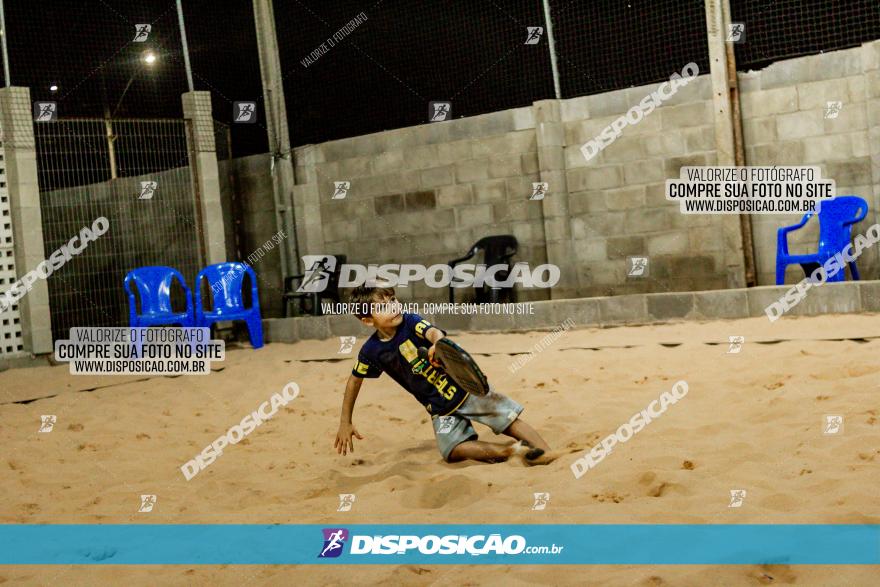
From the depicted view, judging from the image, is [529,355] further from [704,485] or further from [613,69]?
[613,69]

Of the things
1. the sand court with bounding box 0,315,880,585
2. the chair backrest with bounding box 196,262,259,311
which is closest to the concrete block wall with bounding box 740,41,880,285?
the sand court with bounding box 0,315,880,585

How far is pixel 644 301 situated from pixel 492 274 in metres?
2.34

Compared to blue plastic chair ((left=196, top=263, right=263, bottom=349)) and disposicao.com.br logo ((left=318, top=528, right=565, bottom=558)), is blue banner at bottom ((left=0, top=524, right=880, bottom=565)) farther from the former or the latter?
blue plastic chair ((left=196, top=263, right=263, bottom=349))

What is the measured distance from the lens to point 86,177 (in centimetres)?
1198

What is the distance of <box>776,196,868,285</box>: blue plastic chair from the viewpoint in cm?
902

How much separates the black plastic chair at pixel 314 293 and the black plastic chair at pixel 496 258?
162 centimetres

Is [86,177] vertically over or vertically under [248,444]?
over

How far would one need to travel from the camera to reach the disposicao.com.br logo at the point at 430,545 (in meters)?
3.40

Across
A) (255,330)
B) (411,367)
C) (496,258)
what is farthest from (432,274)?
(411,367)

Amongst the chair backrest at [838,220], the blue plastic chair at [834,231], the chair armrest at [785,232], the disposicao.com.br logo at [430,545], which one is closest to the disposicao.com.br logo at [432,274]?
the chair armrest at [785,232]

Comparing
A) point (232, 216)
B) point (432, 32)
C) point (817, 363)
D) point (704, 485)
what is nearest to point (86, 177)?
point (232, 216)

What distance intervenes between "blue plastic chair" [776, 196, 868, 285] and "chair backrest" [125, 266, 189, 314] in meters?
6.44

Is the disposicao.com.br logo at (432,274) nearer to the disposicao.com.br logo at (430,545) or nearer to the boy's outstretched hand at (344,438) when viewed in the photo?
the boy's outstretched hand at (344,438)

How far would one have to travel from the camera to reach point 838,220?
9.12 meters
